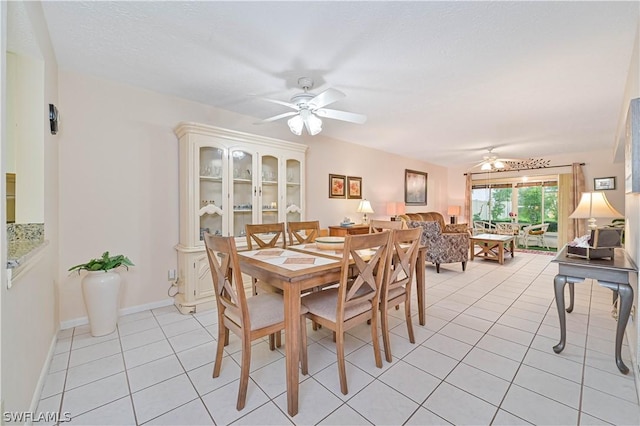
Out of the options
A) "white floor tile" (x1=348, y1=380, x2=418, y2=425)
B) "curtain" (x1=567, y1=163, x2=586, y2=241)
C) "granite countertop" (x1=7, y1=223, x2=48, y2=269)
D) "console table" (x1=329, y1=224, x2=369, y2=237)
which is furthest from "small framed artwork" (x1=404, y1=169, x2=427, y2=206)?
"granite countertop" (x1=7, y1=223, x2=48, y2=269)

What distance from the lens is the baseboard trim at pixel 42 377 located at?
4.80 feet

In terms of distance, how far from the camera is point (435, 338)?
2262 millimetres

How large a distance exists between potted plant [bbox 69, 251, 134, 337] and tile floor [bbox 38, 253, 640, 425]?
11 centimetres

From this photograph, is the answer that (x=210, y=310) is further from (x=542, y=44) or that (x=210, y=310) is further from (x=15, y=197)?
(x=542, y=44)

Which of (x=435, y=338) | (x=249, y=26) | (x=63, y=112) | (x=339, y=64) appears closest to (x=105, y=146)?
(x=63, y=112)

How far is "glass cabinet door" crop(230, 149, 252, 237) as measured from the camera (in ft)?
10.5

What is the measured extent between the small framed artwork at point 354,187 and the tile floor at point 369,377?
→ 2.81 metres

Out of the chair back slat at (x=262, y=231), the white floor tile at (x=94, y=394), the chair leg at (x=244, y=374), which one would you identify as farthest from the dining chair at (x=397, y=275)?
the white floor tile at (x=94, y=394)

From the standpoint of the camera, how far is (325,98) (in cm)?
217

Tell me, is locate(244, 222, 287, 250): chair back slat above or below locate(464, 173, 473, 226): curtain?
below

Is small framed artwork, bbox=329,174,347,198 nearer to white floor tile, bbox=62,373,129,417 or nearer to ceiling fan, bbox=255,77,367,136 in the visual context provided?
ceiling fan, bbox=255,77,367,136

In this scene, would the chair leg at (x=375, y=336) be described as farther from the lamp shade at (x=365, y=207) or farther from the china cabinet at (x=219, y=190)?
the lamp shade at (x=365, y=207)

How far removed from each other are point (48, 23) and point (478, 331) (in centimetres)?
407

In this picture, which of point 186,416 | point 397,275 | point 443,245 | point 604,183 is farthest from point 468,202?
point 186,416
